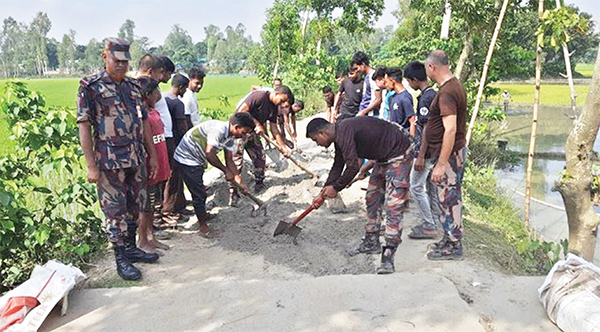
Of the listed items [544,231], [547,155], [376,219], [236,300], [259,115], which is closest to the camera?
[236,300]

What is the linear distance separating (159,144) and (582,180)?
3.46m

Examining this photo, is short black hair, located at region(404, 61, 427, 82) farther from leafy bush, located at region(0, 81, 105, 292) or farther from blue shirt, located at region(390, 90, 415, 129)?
leafy bush, located at region(0, 81, 105, 292)

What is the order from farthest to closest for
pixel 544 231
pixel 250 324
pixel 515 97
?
pixel 515 97, pixel 544 231, pixel 250 324

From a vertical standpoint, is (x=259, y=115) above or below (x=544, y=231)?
above

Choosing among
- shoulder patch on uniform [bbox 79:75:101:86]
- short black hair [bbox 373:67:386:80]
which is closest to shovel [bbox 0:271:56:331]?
shoulder patch on uniform [bbox 79:75:101:86]

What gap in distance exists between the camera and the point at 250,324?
252cm

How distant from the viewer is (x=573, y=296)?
2516 millimetres

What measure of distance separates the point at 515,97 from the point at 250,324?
2829 centimetres

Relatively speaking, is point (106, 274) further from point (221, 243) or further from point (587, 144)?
point (587, 144)

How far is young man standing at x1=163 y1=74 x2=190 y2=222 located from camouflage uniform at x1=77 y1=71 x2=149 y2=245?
3.76ft

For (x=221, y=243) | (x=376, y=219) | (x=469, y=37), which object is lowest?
(x=221, y=243)

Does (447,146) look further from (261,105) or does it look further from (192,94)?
(192,94)

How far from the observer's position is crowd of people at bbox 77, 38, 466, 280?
305 cm

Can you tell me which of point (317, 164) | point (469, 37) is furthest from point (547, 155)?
point (317, 164)
